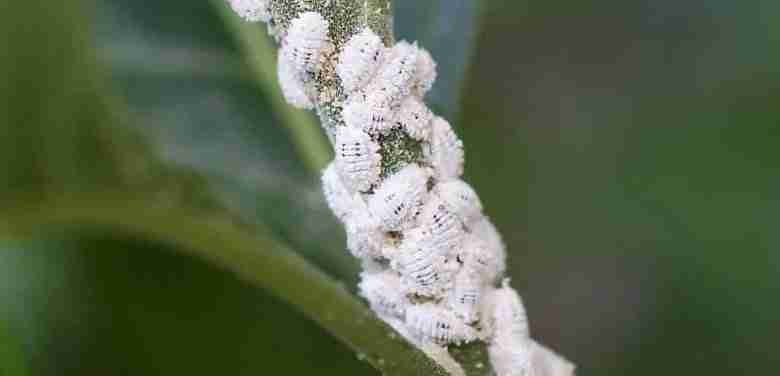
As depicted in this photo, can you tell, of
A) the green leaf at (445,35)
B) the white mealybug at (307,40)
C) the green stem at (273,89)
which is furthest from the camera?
the green stem at (273,89)

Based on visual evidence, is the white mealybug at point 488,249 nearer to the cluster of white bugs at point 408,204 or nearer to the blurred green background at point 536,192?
the cluster of white bugs at point 408,204

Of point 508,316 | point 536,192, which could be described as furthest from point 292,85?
point 536,192

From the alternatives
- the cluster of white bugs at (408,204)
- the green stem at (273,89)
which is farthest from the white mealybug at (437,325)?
the green stem at (273,89)

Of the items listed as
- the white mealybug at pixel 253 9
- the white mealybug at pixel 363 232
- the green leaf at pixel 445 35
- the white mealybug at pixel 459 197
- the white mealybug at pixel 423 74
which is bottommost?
the white mealybug at pixel 363 232

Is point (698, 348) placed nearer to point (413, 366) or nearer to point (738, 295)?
point (738, 295)

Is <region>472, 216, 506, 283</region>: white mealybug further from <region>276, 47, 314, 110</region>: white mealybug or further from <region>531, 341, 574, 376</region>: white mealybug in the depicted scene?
<region>276, 47, 314, 110</region>: white mealybug

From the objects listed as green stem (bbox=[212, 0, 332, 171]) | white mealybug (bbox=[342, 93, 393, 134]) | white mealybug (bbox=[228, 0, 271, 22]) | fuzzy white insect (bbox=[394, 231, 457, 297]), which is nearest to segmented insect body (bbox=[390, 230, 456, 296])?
fuzzy white insect (bbox=[394, 231, 457, 297])

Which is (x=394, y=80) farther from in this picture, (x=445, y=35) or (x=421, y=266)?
(x=445, y=35)

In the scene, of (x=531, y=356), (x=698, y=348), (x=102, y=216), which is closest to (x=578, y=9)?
(x=698, y=348)
